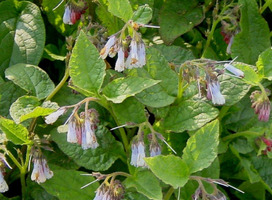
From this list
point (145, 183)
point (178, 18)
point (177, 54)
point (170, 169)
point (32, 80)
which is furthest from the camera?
point (178, 18)

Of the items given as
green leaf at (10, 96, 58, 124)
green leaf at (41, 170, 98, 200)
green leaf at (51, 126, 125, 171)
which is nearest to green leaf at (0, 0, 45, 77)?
green leaf at (10, 96, 58, 124)

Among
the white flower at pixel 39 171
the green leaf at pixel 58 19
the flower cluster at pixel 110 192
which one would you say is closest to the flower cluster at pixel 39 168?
the white flower at pixel 39 171

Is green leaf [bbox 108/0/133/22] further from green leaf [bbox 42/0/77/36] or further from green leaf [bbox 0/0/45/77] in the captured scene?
green leaf [bbox 42/0/77/36]

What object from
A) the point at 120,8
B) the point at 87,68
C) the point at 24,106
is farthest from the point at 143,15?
the point at 24,106

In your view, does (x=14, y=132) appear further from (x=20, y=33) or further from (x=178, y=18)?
(x=178, y=18)

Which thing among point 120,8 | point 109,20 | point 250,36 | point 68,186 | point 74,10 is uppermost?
point 120,8

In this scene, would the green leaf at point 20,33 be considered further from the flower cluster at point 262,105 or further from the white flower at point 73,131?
the flower cluster at point 262,105

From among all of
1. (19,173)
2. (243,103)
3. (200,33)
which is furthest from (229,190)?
(19,173)

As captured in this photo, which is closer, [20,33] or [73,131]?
[73,131]
